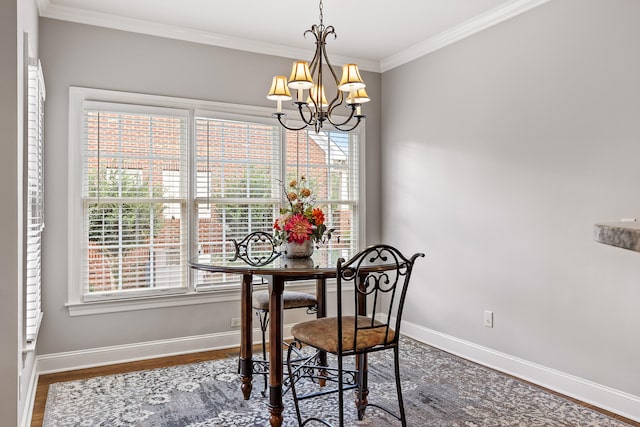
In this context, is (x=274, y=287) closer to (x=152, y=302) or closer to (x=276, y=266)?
(x=276, y=266)

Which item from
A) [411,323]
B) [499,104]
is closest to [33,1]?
[499,104]

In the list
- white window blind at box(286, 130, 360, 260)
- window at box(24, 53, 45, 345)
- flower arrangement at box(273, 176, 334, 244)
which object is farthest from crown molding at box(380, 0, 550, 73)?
window at box(24, 53, 45, 345)

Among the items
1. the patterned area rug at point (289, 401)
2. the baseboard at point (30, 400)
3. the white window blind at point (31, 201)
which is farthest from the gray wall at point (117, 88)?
the white window blind at point (31, 201)

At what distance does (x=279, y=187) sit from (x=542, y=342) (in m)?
2.49

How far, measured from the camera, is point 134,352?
3834 mm

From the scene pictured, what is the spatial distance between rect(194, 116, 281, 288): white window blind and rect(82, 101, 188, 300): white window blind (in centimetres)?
16

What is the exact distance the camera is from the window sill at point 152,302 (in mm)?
3648

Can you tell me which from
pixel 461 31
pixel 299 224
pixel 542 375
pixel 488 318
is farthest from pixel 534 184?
pixel 299 224

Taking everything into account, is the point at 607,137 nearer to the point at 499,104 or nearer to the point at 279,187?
the point at 499,104

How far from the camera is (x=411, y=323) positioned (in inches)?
179

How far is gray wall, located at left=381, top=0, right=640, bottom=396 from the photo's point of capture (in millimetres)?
2875

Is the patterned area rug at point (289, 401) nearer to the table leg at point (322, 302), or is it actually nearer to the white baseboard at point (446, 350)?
the white baseboard at point (446, 350)

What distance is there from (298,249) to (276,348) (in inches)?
24.5

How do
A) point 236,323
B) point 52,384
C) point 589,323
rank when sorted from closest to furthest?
1. point 589,323
2. point 52,384
3. point 236,323
